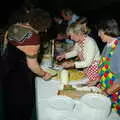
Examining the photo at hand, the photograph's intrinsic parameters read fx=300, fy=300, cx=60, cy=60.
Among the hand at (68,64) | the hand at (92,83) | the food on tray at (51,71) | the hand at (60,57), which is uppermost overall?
the hand at (60,57)

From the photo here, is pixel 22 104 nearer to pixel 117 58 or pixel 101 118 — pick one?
pixel 101 118

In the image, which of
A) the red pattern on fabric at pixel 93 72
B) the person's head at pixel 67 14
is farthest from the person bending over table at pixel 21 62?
the person's head at pixel 67 14

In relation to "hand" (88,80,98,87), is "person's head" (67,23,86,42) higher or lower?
higher

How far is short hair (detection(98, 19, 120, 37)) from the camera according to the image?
2.44 m

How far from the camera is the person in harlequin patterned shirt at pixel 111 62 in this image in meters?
2.40

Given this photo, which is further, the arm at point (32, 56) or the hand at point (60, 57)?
the hand at point (60, 57)

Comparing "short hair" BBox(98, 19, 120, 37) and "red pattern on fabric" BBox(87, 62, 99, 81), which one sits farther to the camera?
"red pattern on fabric" BBox(87, 62, 99, 81)

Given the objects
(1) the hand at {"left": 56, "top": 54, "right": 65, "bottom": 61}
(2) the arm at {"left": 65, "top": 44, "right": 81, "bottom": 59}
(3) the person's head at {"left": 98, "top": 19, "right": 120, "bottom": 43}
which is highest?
(3) the person's head at {"left": 98, "top": 19, "right": 120, "bottom": 43}

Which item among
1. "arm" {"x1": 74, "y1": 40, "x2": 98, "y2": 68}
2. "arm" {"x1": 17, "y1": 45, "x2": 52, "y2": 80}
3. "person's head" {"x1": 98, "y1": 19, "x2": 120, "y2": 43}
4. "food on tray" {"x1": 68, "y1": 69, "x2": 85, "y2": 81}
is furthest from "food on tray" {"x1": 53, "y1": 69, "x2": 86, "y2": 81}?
"person's head" {"x1": 98, "y1": 19, "x2": 120, "y2": 43}

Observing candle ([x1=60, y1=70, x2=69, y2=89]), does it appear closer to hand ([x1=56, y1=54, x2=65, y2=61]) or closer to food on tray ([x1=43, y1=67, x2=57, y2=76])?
food on tray ([x1=43, y1=67, x2=57, y2=76])

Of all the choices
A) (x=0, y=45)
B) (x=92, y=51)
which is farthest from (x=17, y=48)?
(x=92, y=51)

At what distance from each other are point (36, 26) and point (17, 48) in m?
0.23

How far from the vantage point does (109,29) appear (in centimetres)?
245

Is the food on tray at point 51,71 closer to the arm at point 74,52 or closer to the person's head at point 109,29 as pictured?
the arm at point 74,52
